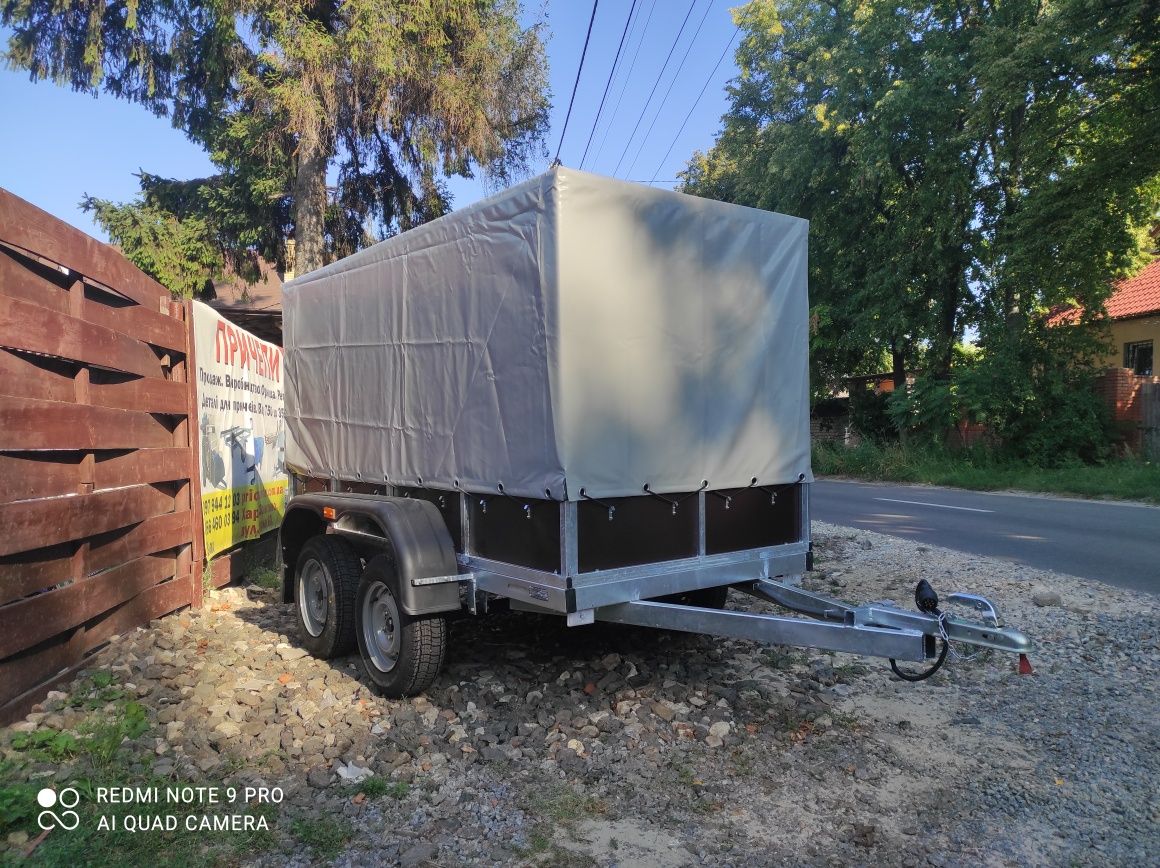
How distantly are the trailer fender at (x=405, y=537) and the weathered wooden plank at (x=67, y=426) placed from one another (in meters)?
1.32

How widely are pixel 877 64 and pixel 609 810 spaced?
22.5 m

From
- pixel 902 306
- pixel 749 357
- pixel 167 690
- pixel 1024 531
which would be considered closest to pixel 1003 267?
pixel 902 306

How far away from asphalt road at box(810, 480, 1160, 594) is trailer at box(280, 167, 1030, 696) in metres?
4.98

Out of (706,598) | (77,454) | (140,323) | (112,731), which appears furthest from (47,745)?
(706,598)

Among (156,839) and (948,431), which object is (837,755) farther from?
(948,431)

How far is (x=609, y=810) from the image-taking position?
136 inches

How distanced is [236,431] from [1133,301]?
1021 inches

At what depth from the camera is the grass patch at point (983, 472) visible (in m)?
16.1

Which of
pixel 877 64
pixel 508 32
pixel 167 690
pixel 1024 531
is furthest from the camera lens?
pixel 877 64

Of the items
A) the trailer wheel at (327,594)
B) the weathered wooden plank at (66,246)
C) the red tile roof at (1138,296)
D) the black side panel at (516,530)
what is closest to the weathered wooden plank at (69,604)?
the trailer wheel at (327,594)

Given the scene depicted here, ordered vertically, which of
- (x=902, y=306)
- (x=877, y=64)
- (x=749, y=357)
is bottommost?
(x=749, y=357)

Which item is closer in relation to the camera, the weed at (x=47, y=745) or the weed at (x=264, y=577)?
the weed at (x=47, y=745)

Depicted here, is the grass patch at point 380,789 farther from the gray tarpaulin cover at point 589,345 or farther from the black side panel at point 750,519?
the black side panel at point 750,519

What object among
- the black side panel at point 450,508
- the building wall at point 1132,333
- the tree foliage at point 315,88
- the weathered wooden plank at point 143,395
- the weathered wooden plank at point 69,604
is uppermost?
the tree foliage at point 315,88
